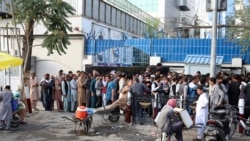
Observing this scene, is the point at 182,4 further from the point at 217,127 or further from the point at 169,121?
the point at 169,121

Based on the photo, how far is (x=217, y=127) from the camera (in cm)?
925

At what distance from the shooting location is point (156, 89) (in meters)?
13.0

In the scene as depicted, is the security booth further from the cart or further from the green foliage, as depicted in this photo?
the cart

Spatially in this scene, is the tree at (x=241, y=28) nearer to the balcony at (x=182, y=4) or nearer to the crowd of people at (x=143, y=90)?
the crowd of people at (x=143, y=90)

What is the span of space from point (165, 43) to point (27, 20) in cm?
829

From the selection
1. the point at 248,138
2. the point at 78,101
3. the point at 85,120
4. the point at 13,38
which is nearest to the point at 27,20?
the point at 78,101

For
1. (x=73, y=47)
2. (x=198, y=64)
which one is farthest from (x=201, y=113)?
(x=73, y=47)

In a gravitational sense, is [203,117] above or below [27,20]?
below

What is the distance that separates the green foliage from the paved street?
2.99m

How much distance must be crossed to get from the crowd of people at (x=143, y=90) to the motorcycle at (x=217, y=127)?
0.38 metres

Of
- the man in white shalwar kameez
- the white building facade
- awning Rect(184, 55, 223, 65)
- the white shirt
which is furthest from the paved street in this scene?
the white building facade

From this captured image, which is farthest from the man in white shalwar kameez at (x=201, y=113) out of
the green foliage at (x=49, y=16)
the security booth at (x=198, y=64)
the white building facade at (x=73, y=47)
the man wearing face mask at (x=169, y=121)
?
the white building facade at (x=73, y=47)

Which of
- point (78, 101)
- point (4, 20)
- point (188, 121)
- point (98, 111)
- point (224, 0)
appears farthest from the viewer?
point (4, 20)

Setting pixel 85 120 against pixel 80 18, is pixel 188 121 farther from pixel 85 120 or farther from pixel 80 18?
pixel 80 18
